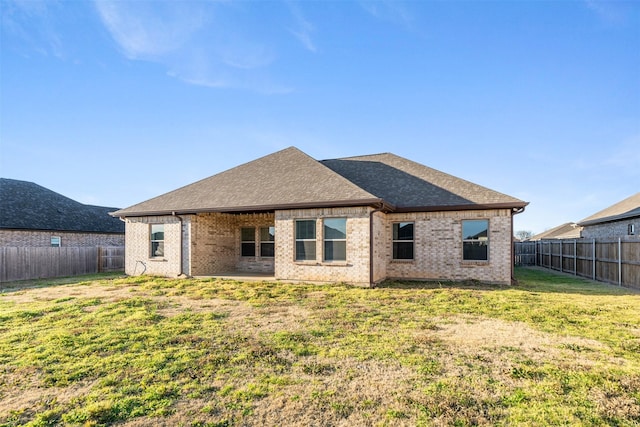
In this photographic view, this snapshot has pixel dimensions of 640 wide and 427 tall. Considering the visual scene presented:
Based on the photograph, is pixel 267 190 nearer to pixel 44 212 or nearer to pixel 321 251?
pixel 321 251

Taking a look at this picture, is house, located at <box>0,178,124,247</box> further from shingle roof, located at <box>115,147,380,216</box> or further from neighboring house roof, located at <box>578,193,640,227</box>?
neighboring house roof, located at <box>578,193,640,227</box>

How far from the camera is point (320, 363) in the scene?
181 inches

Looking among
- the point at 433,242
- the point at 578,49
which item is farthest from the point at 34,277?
the point at 578,49

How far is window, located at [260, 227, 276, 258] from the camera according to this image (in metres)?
16.3

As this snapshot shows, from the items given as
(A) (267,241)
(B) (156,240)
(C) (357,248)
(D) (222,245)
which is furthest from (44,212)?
(C) (357,248)

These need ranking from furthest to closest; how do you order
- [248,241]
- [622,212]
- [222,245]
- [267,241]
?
1. [622,212]
2. [248,241]
3. [267,241]
4. [222,245]

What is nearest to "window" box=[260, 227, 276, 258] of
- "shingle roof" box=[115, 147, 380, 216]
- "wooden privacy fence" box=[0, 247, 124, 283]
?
"shingle roof" box=[115, 147, 380, 216]

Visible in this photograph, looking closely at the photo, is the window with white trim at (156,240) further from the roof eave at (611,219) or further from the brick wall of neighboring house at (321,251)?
the roof eave at (611,219)

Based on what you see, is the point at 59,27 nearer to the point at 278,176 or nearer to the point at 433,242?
the point at 278,176

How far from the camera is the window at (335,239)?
39.4ft

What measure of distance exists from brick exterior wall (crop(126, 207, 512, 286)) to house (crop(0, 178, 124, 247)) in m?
8.12

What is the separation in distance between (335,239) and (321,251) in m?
0.69

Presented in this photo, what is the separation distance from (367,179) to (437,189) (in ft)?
10.9

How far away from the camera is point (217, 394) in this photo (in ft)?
12.1
